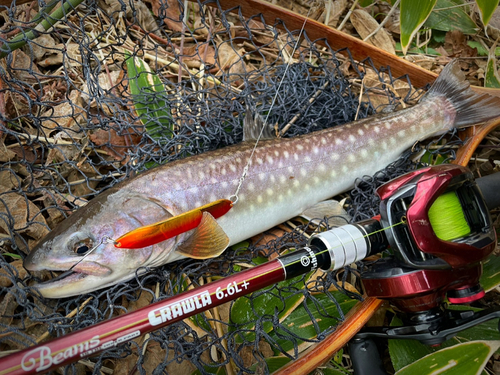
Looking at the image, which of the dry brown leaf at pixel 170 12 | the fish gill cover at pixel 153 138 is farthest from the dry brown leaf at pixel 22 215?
the dry brown leaf at pixel 170 12

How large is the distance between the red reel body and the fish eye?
1.33 m

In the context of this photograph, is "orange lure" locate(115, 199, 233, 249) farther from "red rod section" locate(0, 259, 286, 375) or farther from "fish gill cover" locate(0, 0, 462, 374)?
"red rod section" locate(0, 259, 286, 375)

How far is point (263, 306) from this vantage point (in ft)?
7.29

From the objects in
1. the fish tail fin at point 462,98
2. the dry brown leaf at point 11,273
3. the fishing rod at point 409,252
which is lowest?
the dry brown leaf at point 11,273

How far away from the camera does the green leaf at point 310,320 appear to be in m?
2.13

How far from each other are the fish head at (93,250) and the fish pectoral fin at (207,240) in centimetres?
12

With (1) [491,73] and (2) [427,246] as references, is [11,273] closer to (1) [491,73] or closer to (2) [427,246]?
(2) [427,246]

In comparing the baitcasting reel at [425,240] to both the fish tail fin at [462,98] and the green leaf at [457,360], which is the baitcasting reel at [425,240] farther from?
the fish tail fin at [462,98]

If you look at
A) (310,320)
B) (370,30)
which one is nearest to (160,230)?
(310,320)

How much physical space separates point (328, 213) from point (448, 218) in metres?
0.84

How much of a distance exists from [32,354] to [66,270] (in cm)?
84

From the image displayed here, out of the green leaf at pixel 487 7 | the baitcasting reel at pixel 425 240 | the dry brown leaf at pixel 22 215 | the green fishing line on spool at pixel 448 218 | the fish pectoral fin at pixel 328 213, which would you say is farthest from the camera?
the green leaf at pixel 487 7

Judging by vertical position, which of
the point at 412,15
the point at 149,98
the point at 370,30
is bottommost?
the point at 149,98

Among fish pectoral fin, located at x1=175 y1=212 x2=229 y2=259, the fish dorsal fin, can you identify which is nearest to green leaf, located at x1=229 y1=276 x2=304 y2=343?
fish pectoral fin, located at x1=175 y1=212 x2=229 y2=259
